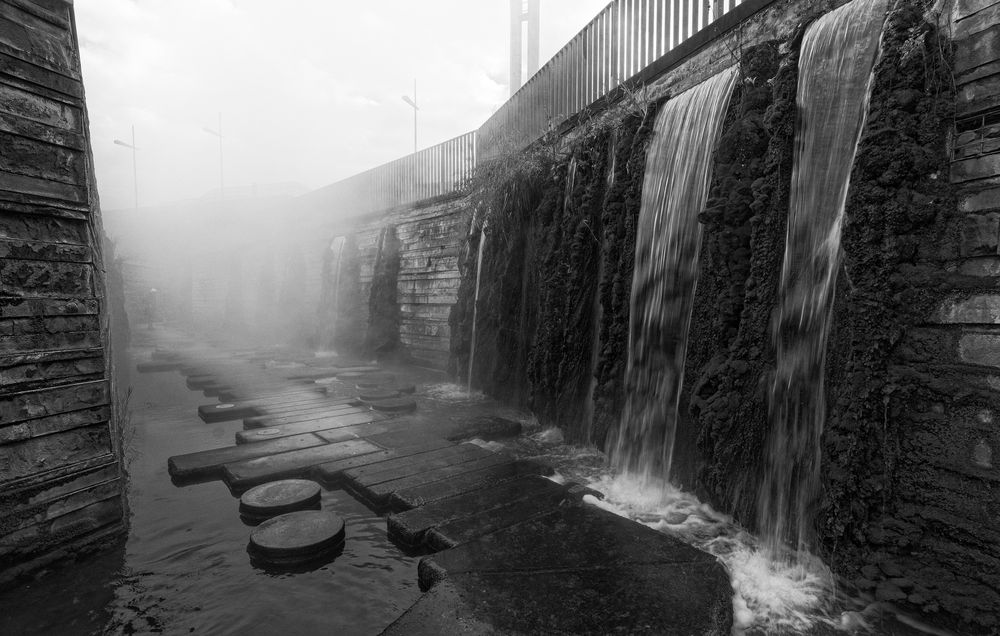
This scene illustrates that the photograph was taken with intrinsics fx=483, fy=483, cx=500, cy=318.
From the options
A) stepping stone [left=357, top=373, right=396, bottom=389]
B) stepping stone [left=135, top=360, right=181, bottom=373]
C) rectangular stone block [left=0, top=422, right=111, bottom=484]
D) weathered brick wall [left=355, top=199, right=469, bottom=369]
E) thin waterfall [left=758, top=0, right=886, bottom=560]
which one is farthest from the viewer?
stepping stone [left=135, top=360, right=181, bottom=373]

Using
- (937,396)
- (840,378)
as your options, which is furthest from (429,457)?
(937,396)

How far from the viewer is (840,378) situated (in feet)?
10.3

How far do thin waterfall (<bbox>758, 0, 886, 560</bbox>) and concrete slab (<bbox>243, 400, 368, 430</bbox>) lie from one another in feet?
19.8

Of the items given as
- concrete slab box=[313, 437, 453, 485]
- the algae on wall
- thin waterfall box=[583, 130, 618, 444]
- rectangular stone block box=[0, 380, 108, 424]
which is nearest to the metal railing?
thin waterfall box=[583, 130, 618, 444]

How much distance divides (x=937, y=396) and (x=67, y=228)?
5.65 meters

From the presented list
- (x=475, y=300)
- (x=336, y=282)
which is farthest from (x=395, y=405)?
(x=336, y=282)

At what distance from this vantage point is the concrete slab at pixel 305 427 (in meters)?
6.13

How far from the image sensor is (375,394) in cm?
880

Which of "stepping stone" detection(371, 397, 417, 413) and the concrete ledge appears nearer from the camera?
the concrete ledge

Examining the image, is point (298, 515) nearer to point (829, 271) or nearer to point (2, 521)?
point (2, 521)

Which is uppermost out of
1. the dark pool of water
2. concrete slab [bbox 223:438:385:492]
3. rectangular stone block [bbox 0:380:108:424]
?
rectangular stone block [bbox 0:380:108:424]

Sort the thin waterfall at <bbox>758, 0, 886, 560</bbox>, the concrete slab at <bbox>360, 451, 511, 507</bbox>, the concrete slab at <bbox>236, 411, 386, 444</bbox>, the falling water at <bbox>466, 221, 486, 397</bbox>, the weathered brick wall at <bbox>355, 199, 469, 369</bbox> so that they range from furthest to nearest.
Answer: the weathered brick wall at <bbox>355, 199, 469, 369</bbox>
the falling water at <bbox>466, 221, 486, 397</bbox>
the concrete slab at <bbox>236, 411, 386, 444</bbox>
the concrete slab at <bbox>360, 451, 511, 507</bbox>
the thin waterfall at <bbox>758, 0, 886, 560</bbox>

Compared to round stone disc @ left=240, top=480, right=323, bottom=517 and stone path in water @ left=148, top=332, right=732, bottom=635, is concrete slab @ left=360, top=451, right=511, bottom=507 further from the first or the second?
round stone disc @ left=240, top=480, right=323, bottom=517

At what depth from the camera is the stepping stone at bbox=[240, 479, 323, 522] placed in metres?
4.12
